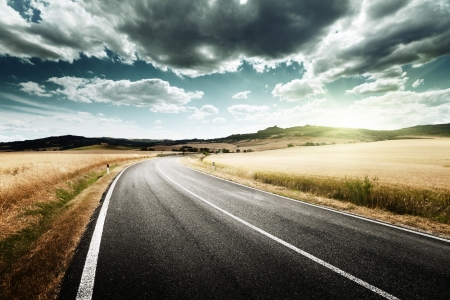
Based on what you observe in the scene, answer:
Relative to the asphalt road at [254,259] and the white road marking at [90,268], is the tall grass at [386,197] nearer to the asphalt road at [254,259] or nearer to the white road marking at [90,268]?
the asphalt road at [254,259]

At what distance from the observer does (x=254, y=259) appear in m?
4.56

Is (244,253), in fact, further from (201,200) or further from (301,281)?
(201,200)

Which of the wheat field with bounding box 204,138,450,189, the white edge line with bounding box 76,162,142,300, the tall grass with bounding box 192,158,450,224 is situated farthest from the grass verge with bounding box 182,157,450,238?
the white edge line with bounding box 76,162,142,300

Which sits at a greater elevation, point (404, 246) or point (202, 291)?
point (202, 291)

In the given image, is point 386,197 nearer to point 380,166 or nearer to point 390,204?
point 390,204

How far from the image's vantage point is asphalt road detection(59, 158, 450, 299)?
3545 millimetres

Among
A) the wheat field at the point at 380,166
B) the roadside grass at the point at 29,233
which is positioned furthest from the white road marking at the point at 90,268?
the wheat field at the point at 380,166

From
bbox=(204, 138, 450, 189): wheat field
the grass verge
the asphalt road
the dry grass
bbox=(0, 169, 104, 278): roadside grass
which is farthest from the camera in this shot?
bbox=(204, 138, 450, 189): wheat field

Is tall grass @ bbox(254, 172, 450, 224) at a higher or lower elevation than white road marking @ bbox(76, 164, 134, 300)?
lower

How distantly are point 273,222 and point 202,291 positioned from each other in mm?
3953

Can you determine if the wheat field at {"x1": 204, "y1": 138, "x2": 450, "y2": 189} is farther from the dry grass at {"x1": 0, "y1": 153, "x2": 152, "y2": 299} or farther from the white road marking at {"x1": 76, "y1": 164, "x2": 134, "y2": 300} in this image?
the dry grass at {"x1": 0, "y1": 153, "x2": 152, "y2": 299}

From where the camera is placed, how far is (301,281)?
150 inches

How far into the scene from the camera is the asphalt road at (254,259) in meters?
3.54

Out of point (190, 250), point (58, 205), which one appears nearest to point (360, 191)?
point (190, 250)
